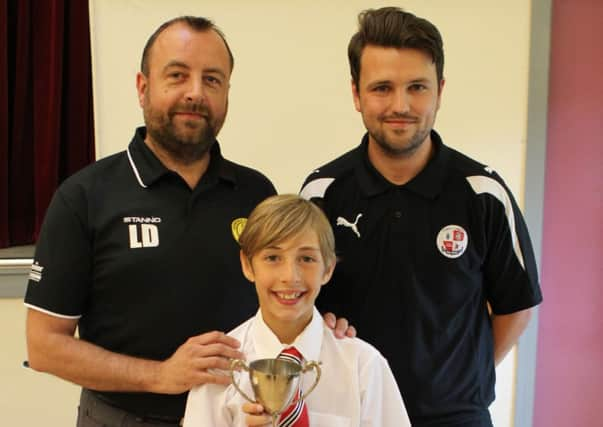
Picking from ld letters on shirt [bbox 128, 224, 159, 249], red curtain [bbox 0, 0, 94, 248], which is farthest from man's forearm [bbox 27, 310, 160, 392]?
red curtain [bbox 0, 0, 94, 248]

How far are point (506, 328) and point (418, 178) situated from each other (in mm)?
549

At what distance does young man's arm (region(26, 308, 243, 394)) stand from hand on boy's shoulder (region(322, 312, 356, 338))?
25 cm

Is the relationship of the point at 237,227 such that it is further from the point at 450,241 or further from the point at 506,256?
the point at 506,256

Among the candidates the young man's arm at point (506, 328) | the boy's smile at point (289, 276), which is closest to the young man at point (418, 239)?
the young man's arm at point (506, 328)

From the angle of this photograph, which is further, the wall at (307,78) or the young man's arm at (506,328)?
the wall at (307,78)

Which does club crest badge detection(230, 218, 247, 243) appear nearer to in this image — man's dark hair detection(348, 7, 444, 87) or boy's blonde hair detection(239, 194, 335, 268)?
boy's blonde hair detection(239, 194, 335, 268)

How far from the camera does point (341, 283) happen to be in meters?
1.55

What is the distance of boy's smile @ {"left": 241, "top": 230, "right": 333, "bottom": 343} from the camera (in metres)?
1.32

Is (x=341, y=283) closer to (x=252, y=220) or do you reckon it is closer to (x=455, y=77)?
(x=252, y=220)

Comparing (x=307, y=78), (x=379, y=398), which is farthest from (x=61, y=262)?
(x=307, y=78)

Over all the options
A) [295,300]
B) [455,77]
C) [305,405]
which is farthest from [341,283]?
[455,77]

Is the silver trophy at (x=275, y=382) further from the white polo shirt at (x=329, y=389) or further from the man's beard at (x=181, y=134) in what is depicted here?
the man's beard at (x=181, y=134)

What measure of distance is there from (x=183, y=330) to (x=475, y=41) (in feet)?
6.05

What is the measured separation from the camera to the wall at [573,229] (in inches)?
98.6
